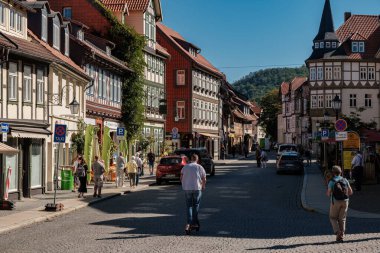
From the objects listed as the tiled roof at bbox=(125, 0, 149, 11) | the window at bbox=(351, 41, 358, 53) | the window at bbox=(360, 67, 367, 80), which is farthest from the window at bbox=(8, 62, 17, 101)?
the window at bbox=(360, 67, 367, 80)

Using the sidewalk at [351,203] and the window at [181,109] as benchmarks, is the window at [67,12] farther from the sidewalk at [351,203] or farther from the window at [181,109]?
the window at [181,109]

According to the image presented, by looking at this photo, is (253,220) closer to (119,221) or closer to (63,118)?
(119,221)

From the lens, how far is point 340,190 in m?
15.2

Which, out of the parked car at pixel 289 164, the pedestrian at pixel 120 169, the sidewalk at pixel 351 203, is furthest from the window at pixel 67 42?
the parked car at pixel 289 164

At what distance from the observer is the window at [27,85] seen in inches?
1120

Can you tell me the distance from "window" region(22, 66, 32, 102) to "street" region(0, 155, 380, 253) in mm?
5484

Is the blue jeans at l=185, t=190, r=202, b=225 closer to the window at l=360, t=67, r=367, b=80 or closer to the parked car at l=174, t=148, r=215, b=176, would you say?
the parked car at l=174, t=148, r=215, b=176

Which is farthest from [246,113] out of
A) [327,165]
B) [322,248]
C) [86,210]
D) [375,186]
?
[322,248]

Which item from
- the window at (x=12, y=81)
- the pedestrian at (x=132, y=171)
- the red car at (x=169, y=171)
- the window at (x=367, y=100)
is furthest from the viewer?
the window at (x=367, y=100)

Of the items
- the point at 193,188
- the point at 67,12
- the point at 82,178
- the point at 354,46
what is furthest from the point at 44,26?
the point at 354,46

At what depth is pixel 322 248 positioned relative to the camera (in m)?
14.1

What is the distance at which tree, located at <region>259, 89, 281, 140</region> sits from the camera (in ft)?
468

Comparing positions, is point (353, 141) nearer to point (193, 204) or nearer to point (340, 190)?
point (193, 204)

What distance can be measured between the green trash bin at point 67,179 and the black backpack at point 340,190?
62.3ft
